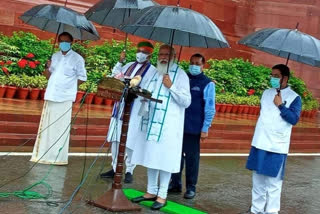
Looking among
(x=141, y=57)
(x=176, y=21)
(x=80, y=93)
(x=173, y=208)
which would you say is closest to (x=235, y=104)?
(x=80, y=93)

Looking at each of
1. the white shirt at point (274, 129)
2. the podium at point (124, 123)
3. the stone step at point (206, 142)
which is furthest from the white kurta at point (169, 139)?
the stone step at point (206, 142)

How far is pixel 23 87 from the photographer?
41.3 feet

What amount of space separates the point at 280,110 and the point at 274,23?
15643 mm

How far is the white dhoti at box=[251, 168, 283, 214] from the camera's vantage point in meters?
7.19

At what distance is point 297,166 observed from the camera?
1197cm

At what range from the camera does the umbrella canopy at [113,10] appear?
8.05 m

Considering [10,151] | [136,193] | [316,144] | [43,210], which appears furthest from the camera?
[316,144]

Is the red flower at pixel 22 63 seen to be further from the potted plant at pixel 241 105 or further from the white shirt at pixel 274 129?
the white shirt at pixel 274 129

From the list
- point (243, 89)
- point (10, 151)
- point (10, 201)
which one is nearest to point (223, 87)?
point (243, 89)

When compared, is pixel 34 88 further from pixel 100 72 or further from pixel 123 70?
pixel 123 70

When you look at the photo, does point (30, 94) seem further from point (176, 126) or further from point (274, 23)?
point (274, 23)

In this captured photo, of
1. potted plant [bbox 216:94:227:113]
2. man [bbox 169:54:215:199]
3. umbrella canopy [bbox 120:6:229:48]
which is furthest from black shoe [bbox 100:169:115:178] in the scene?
potted plant [bbox 216:94:227:113]

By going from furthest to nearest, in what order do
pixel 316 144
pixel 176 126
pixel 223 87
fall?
pixel 223 87 → pixel 316 144 → pixel 176 126

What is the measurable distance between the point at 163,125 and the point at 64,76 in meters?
2.49
